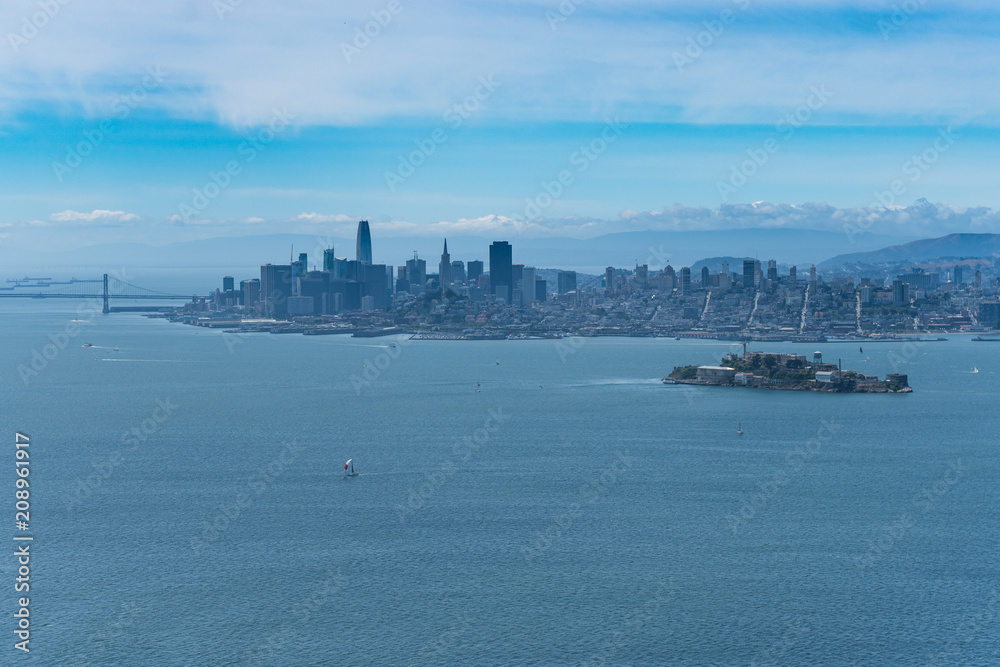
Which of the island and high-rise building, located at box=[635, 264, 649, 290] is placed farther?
high-rise building, located at box=[635, 264, 649, 290]

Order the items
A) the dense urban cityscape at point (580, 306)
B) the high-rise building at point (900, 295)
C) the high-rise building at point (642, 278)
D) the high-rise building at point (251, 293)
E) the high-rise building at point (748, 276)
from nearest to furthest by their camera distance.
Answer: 1. the dense urban cityscape at point (580, 306)
2. the high-rise building at point (900, 295)
3. the high-rise building at point (748, 276)
4. the high-rise building at point (251, 293)
5. the high-rise building at point (642, 278)

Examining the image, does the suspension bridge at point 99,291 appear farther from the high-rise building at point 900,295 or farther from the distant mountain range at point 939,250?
the distant mountain range at point 939,250

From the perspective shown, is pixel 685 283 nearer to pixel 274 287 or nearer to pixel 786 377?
pixel 274 287

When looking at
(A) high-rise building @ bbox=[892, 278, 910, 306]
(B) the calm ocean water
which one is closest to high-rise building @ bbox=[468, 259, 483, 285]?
(A) high-rise building @ bbox=[892, 278, 910, 306]

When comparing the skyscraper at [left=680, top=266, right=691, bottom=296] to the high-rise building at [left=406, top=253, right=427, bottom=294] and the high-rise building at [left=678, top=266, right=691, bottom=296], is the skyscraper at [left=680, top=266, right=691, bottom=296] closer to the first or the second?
the high-rise building at [left=678, top=266, right=691, bottom=296]

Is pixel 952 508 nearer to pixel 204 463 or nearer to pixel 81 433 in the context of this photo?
pixel 204 463

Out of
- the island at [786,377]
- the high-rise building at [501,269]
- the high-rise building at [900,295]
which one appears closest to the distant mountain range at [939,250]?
the high-rise building at [501,269]

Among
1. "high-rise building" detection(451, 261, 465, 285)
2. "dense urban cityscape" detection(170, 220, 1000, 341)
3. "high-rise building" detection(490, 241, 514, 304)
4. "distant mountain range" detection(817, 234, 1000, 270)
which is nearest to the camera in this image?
"dense urban cityscape" detection(170, 220, 1000, 341)
